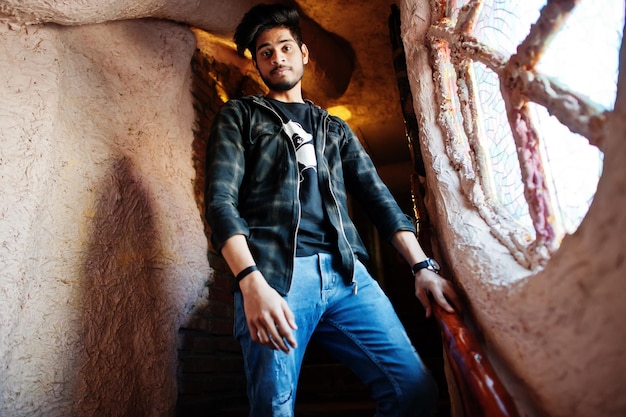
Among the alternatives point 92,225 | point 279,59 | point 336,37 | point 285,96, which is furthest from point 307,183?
point 336,37

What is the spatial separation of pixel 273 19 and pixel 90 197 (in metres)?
0.94

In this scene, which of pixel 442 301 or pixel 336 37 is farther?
pixel 336 37

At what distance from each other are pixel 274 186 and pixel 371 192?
37cm

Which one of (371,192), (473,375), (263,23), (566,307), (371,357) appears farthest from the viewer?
(263,23)

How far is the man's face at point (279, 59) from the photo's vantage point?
5.04 ft

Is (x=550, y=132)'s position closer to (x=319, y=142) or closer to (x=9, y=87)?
(x=319, y=142)

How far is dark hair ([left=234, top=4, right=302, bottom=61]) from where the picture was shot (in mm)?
1614

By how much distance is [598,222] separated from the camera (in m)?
0.66

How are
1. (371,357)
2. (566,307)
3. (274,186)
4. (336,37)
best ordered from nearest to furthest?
(566,307)
(371,357)
(274,186)
(336,37)

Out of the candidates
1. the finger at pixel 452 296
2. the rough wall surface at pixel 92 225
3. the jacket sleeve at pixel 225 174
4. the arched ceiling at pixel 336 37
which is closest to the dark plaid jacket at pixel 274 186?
the jacket sleeve at pixel 225 174

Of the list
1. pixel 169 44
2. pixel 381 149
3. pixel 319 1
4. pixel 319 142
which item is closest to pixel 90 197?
pixel 319 142

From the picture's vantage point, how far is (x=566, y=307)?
0.76 meters

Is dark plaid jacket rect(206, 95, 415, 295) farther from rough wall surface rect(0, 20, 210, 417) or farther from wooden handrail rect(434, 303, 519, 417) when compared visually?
rough wall surface rect(0, 20, 210, 417)

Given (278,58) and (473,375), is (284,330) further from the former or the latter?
(278,58)
